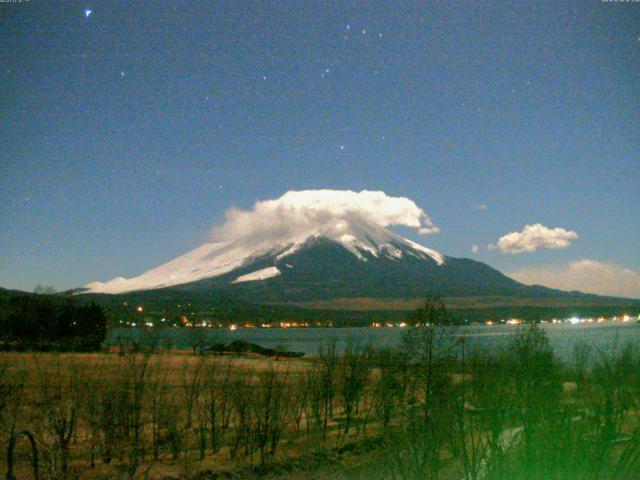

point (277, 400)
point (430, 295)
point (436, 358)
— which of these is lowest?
point (277, 400)

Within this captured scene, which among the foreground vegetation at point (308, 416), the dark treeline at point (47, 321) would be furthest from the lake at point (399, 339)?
the dark treeline at point (47, 321)

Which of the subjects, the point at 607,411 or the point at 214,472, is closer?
the point at 607,411

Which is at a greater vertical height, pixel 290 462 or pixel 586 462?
pixel 586 462

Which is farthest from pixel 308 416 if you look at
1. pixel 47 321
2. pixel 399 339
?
pixel 47 321

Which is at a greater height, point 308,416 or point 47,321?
point 47,321

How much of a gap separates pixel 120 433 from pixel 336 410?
11980mm

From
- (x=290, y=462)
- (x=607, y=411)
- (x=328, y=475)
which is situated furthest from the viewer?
(x=290, y=462)

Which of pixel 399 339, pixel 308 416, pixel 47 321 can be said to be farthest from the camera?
pixel 47 321

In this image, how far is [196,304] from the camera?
151000mm

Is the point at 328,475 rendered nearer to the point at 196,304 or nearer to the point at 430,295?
the point at 430,295

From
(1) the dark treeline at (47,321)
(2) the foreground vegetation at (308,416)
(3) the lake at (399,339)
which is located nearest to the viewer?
(2) the foreground vegetation at (308,416)

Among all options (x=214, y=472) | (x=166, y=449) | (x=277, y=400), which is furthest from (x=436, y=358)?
(x=166, y=449)

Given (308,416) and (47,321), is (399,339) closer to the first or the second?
(308,416)

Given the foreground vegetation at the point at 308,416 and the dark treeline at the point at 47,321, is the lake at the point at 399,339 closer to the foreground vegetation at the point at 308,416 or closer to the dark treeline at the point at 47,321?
the foreground vegetation at the point at 308,416
